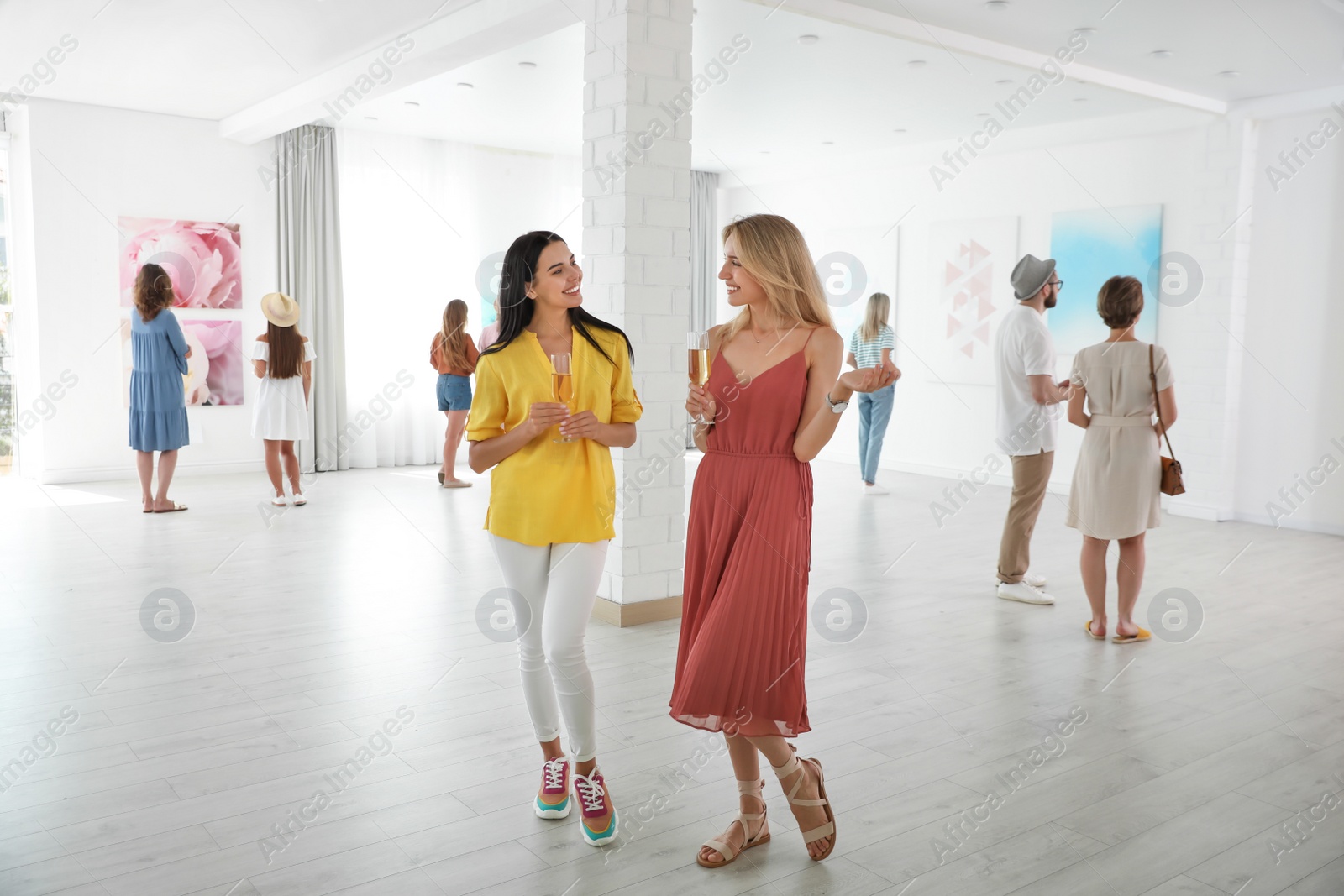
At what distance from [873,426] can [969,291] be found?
6.18ft

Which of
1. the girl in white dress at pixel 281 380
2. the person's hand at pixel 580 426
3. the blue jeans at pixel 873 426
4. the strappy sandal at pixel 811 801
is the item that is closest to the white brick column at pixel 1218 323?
the blue jeans at pixel 873 426

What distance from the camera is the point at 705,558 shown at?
7.91ft

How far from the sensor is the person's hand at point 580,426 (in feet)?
7.79

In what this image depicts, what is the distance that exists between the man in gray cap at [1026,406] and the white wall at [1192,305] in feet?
10.9

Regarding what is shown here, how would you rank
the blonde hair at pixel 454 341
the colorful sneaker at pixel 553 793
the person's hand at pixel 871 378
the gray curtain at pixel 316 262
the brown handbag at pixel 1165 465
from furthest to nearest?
the gray curtain at pixel 316 262
the blonde hair at pixel 454 341
the brown handbag at pixel 1165 465
the colorful sneaker at pixel 553 793
the person's hand at pixel 871 378

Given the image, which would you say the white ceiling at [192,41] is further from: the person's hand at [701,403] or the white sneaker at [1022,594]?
the white sneaker at [1022,594]

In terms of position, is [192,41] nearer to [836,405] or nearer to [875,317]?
[875,317]

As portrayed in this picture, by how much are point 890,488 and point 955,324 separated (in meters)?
1.87

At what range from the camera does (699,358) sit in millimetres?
2299

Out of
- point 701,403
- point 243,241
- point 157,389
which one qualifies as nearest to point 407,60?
point 157,389

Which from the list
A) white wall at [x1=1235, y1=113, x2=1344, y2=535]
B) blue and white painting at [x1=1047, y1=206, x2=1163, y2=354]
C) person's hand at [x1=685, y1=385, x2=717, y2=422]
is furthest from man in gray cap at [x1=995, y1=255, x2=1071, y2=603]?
blue and white painting at [x1=1047, y1=206, x2=1163, y2=354]

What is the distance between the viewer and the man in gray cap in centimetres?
480

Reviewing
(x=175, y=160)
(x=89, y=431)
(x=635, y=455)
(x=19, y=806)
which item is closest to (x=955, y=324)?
(x=635, y=455)

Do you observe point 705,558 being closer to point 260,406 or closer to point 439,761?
point 439,761
